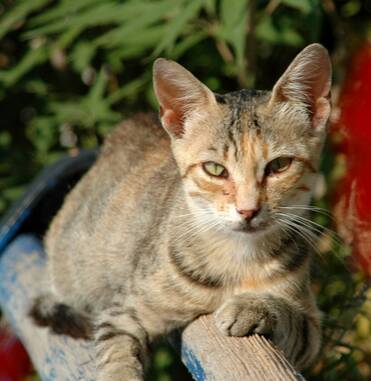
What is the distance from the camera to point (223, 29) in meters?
3.21

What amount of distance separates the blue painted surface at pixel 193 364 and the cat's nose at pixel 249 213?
1.26ft

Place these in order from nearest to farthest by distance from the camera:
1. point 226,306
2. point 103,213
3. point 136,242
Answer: point 226,306 → point 136,242 → point 103,213

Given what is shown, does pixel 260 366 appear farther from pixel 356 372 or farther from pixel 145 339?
pixel 356 372

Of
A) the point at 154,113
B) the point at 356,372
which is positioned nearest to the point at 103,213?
the point at 154,113

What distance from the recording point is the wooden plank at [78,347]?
1725 mm

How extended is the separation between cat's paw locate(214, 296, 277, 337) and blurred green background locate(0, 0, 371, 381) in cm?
60

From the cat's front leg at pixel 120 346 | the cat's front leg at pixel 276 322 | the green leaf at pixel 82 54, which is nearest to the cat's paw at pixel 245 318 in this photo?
the cat's front leg at pixel 276 322

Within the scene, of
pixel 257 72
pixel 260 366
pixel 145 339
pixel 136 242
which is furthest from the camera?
pixel 257 72

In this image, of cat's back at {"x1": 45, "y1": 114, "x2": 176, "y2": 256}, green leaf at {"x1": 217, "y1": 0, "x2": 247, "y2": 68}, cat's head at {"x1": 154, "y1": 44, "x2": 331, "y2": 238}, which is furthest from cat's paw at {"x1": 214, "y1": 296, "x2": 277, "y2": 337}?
green leaf at {"x1": 217, "y1": 0, "x2": 247, "y2": 68}

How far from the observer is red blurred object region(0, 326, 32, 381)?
1.99m

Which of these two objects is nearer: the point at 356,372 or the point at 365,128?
the point at 365,128

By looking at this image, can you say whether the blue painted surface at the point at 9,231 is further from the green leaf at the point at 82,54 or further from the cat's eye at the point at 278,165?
the cat's eye at the point at 278,165

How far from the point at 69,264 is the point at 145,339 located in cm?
80

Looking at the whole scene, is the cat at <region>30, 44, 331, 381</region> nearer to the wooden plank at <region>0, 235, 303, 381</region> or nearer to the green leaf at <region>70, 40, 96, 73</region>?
the wooden plank at <region>0, 235, 303, 381</region>
